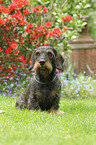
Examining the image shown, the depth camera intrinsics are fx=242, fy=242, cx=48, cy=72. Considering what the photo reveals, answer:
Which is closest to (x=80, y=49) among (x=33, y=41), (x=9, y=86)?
(x=33, y=41)

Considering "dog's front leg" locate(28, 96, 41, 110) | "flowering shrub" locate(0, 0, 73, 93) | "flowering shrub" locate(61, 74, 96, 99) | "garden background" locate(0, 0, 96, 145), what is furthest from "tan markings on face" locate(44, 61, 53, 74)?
"flowering shrub" locate(61, 74, 96, 99)

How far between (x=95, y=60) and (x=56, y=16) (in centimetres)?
386

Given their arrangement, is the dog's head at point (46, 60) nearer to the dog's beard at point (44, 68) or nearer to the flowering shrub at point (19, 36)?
the dog's beard at point (44, 68)

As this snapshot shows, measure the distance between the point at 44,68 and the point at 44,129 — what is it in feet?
4.03

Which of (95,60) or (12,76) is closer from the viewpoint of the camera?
(12,76)

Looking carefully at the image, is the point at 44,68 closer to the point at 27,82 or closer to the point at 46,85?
the point at 46,85

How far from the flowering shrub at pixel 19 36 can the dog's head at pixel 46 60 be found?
220cm

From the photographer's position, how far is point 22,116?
13.9 feet

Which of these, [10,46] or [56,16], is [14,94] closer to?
[10,46]

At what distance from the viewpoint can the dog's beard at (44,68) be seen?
4262 mm

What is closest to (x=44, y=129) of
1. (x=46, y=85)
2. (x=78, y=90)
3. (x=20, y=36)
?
(x=46, y=85)

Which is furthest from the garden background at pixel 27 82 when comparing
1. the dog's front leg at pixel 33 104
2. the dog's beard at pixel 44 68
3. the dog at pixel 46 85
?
the dog's beard at pixel 44 68

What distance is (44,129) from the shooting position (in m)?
3.45

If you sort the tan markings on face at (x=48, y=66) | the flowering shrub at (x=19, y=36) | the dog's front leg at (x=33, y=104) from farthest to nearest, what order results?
the flowering shrub at (x=19, y=36) < the dog's front leg at (x=33, y=104) < the tan markings on face at (x=48, y=66)
